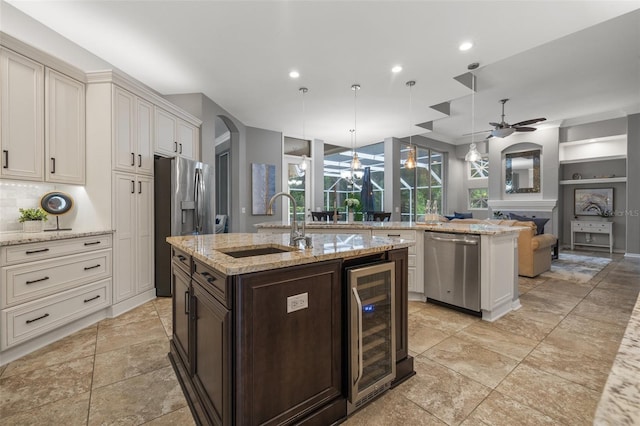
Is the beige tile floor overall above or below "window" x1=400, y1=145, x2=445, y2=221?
below

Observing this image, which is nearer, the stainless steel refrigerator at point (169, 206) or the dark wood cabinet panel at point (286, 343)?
the dark wood cabinet panel at point (286, 343)

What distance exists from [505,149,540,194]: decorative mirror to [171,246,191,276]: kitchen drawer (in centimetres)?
860

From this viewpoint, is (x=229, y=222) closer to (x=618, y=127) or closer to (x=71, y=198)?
(x=71, y=198)

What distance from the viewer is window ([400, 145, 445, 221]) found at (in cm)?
819

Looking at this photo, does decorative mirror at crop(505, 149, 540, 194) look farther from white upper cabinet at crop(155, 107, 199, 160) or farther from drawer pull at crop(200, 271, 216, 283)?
drawer pull at crop(200, 271, 216, 283)

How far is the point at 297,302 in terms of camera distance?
1.42 meters

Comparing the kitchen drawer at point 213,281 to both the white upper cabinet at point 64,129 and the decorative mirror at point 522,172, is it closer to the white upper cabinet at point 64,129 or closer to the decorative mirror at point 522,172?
the white upper cabinet at point 64,129

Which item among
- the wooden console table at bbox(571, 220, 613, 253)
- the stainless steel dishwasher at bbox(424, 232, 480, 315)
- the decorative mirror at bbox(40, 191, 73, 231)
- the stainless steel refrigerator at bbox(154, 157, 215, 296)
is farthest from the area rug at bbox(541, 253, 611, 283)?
the decorative mirror at bbox(40, 191, 73, 231)

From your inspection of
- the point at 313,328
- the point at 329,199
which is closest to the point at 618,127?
the point at 329,199

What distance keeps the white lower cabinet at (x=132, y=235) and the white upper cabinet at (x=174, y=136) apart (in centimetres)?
53

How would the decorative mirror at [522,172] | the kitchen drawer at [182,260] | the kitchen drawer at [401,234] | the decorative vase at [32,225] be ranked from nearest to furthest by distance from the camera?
1. the kitchen drawer at [182,260]
2. the decorative vase at [32,225]
3. the kitchen drawer at [401,234]
4. the decorative mirror at [522,172]

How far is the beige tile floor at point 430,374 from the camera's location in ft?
5.28

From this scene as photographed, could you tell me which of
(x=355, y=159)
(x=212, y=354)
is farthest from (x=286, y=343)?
(x=355, y=159)

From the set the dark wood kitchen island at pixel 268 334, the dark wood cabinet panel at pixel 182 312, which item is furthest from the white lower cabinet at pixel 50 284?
the dark wood kitchen island at pixel 268 334
